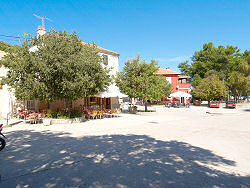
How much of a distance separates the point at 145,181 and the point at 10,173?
11.1ft

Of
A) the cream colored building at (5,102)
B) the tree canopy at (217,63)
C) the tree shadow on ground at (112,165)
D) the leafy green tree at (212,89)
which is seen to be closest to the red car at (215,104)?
the leafy green tree at (212,89)

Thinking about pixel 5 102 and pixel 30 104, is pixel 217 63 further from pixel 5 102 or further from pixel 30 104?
pixel 5 102

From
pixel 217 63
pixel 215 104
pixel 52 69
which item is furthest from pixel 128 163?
pixel 217 63

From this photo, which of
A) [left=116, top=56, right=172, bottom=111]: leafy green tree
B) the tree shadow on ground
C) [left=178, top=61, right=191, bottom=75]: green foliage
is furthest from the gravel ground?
[left=178, top=61, right=191, bottom=75]: green foliage

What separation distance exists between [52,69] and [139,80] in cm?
944

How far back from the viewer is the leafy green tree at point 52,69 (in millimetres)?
11227

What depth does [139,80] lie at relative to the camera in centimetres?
1838

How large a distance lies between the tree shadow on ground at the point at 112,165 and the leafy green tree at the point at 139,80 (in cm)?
1151

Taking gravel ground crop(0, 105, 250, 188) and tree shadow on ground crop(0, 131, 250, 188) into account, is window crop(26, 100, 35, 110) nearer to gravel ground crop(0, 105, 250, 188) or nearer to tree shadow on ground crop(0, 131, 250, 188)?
gravel ground crop(0, 105, 250, 188)

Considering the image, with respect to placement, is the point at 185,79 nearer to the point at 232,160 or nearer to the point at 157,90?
the point at 157,90

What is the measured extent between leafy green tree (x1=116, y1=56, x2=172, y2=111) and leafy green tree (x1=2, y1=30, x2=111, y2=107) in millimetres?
6382

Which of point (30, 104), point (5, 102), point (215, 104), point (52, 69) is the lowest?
point (215, 104)

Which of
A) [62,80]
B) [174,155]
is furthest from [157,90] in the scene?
[174,155]

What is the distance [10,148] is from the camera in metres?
6.81
